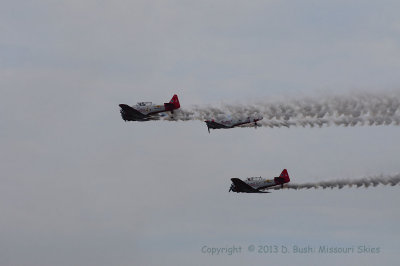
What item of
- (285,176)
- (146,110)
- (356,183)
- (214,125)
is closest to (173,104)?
(146,110)

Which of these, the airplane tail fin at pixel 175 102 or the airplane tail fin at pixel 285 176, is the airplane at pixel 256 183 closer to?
the airplane tail fin at pixel 285 176

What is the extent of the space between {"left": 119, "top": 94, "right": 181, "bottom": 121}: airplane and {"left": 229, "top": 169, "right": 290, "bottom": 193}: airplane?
1214cm

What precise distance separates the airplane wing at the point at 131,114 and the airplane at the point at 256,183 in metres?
13.6

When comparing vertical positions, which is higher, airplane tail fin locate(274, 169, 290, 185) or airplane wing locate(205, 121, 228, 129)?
airplane wing locate(205, 121, 228, 129)

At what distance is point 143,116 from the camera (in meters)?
80.7

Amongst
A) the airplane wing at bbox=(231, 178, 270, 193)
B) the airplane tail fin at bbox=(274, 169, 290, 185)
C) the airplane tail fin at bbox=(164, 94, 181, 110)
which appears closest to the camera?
the airplane tail fin at bbox=(164, 94, 181, 110)

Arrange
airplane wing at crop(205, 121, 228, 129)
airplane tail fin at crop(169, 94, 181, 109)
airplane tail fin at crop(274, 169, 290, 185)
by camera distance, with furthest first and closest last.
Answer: airplane tail fin at crop(274, 169, 290, 185), airplane wing at crop(205, 121, 228, 129), airplane tail fin at crop(169, 94, 181, 109)

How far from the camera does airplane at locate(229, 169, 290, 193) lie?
279 feet

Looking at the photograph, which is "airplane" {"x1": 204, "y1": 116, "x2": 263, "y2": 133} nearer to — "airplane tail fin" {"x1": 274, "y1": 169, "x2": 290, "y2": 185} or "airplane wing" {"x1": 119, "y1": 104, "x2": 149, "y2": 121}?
"airplane wing" {"x1": 119, "y1": 104, "x2": 149, "y2": 121}

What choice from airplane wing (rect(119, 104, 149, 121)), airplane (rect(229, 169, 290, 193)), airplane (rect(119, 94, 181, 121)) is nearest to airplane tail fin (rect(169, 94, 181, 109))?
airplane (rect(119, 94, 181, 121))

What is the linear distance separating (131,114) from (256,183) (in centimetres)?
1669

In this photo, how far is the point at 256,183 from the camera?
86250 millimetres

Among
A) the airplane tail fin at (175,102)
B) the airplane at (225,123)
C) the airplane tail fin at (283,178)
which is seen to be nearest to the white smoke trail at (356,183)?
the airplane tail fin at (283,178)

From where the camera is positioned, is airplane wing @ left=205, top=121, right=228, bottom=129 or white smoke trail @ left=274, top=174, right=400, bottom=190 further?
airplane wing @ left=205, top=121, right=228, bottom=129
